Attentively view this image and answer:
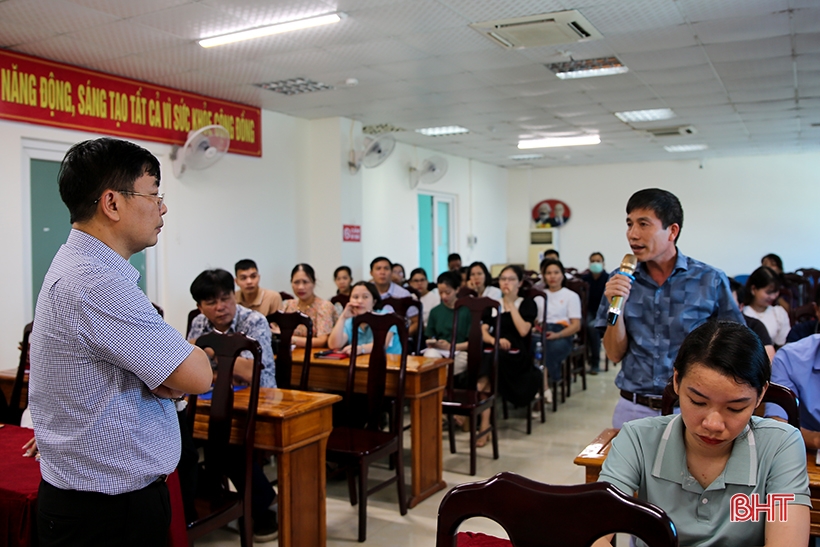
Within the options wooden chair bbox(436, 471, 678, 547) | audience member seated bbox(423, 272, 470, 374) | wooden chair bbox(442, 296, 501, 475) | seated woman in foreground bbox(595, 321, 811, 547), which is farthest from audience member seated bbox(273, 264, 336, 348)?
wooden chair bbox(436, 471, 678, 547)

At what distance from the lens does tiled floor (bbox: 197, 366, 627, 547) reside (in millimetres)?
3211

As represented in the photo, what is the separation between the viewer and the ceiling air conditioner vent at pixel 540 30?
13.5 feet

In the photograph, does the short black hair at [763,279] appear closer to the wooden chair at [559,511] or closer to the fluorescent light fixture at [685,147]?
the wooden chair at [559,511]

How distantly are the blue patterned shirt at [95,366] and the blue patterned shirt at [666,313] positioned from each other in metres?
1.47

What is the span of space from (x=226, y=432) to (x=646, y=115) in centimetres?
641

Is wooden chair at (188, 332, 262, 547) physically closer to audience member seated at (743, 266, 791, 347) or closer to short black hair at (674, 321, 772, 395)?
short black hair at (674, 321, 772, 395)

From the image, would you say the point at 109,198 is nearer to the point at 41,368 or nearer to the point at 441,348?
the point at 41,368

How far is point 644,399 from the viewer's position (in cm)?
223

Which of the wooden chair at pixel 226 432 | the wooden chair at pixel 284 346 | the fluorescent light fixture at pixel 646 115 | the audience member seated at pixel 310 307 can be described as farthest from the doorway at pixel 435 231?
the wooden chair at pixel 226 432

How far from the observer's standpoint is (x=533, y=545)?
1066mm

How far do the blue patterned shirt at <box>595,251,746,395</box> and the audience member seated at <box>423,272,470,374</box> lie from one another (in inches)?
98.3

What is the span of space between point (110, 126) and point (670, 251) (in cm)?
444

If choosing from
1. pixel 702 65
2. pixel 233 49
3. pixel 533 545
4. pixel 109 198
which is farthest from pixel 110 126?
pixel 533 545

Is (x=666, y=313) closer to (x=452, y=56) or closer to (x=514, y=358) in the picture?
(x=514, y=358)
